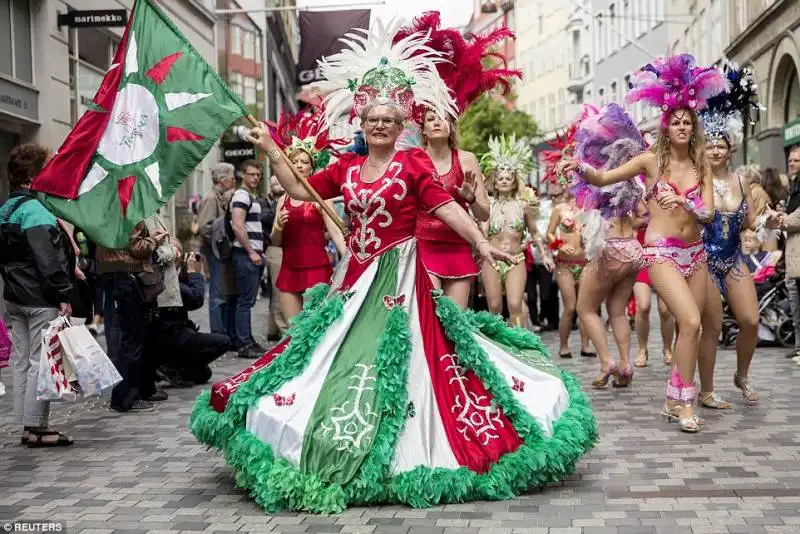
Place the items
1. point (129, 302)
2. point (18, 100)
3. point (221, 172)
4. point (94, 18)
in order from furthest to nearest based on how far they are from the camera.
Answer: point (94, 18)
point (18, 100)
point (221, 172)
point (129, 302)

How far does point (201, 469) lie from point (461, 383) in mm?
1643

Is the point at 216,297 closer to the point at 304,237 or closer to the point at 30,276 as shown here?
the point at 304,237

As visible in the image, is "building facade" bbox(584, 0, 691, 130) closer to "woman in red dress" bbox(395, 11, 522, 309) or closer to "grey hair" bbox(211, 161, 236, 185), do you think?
"grey hair" bbox(211, 161, 236, 185)

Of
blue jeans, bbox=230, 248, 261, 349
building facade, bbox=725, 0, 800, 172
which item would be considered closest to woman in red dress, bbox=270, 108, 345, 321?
blue jeans, bbox=230, 248, 261, 349

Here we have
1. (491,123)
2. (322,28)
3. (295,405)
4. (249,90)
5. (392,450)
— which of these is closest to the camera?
(392,450)

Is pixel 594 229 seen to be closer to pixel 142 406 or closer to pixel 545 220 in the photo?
pixel 142 406

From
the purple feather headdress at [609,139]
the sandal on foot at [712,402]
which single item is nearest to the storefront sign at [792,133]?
the purple feather headdress at [609,139]

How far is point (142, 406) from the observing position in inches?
338

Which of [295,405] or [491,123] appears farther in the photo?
[491,123]

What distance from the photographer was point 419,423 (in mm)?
5402

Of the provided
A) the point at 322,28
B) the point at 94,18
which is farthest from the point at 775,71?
the point at 94,18

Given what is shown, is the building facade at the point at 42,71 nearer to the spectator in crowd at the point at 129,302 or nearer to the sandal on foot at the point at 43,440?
the spectator in crowd at the point at 129,302

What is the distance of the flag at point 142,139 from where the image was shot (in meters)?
6.23

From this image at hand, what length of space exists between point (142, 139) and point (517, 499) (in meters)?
2.88
